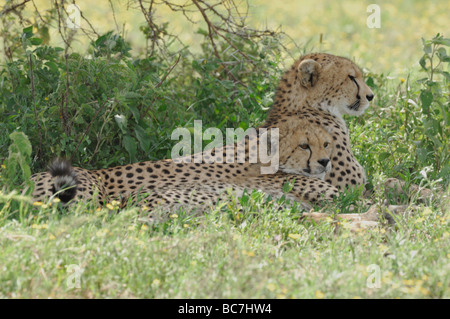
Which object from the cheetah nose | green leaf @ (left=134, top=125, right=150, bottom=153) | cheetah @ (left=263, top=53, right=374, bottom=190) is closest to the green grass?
the cheetah nose

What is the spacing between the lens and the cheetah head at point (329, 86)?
5438 mm

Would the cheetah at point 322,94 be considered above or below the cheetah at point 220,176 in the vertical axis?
above

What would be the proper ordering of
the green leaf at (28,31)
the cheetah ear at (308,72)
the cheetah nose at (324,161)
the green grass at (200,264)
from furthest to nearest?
the cheetah ear at (308,72)
the green leaf at (28,31)
the cheetah nose at (324,161)
the green grass at (200,264)

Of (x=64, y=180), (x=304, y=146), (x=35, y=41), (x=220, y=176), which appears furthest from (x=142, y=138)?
(x=64, y=180)

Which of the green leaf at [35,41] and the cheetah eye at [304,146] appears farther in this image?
the green leaf at [35,41]

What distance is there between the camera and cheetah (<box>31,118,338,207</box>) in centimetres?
445

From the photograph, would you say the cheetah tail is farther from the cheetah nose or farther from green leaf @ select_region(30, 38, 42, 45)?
the cheetah nose

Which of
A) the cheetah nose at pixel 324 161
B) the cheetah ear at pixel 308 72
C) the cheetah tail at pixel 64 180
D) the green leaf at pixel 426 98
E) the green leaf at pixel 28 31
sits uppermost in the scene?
the green leaf at pixel 28 31

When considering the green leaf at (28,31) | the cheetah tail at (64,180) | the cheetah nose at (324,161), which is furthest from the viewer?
the green leaf at (28,31)

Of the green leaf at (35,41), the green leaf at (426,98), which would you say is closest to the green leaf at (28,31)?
the green leaf at (35,41)

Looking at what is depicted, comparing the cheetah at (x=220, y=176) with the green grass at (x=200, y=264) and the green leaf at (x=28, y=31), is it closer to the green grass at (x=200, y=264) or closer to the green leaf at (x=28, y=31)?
the green grass at (x=200, y=264)

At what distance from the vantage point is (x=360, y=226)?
4.08 m
